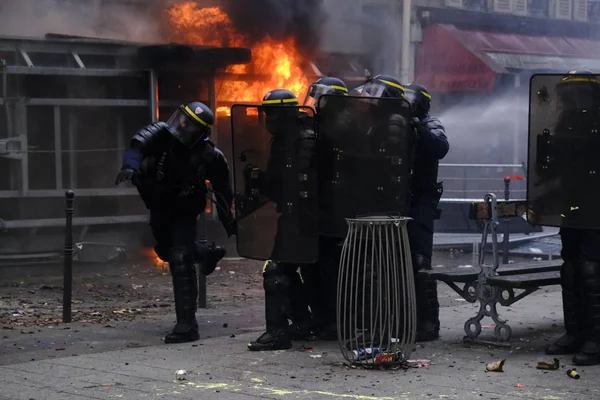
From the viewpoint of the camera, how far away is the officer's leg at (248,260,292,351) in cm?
715

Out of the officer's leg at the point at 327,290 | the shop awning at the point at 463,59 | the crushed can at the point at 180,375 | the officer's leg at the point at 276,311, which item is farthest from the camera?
the shop awning at the point at 463,59

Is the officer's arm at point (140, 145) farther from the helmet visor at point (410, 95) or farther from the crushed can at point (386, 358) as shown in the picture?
the crushed can at point (386, 358)

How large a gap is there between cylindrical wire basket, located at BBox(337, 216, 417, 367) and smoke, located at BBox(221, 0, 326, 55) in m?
8.39

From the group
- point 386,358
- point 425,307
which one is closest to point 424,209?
point 425,307

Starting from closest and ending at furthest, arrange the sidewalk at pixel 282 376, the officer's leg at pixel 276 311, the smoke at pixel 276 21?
1. the sidewalk at pixel 282 376
2. the officer's leg at pixel 276 311
3. the smoke at pixel 276 21

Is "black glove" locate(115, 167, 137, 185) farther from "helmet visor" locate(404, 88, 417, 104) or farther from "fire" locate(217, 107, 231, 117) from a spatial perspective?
"fire" locate(217, 107, 231, 117)

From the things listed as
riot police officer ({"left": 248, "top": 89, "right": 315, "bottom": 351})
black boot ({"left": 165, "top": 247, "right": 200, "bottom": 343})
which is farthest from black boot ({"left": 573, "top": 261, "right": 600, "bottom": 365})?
black boot ({"left": 165, "top": 247, "right": 200, "bottom": 343})

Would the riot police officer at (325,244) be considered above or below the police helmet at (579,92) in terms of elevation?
below

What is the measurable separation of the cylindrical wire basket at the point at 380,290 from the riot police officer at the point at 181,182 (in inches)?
51.1

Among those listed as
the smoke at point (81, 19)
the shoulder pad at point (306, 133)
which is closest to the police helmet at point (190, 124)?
the shoulder pad at point (306, 133)

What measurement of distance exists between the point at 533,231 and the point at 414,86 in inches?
331

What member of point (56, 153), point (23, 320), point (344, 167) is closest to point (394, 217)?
point (344, 167)

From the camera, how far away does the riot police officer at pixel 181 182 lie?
750cm

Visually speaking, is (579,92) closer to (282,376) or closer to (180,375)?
(282,376)
